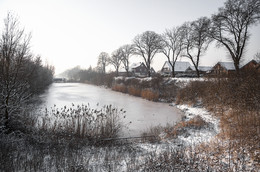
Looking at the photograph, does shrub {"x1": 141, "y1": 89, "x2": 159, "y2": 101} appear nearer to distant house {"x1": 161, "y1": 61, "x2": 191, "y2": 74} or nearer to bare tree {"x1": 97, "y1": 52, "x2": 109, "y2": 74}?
distant house {"x1": 161, "y1": 61, "x2": 191, "y2": 74}

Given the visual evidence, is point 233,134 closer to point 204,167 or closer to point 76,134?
point 204,167

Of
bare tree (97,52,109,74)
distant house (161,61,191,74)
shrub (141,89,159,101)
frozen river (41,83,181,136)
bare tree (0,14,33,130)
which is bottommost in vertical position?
frozen river (41,83,181,136)

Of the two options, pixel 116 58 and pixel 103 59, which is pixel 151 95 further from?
pixel 103 59

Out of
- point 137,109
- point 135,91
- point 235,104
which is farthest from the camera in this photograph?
point 135,91

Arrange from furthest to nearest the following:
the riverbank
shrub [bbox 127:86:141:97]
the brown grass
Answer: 1. shrub [bbox 127:86:141:97]
2. the brown grass
3. the riverbank

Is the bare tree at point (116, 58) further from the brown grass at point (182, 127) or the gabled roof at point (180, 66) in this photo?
the brown grass at point (182, 127)

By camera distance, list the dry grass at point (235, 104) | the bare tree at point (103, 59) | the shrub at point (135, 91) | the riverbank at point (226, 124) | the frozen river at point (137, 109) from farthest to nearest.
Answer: the bare tree at point (103, 59) → the shrub at point (135, 91) → the frozen river at point (137, 109) → the dry grass at point (235, 104) → the riverbank at point (226, 124)

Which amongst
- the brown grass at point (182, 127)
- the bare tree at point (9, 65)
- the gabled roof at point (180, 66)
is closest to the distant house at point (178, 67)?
the gabled roof at point (180, 66)

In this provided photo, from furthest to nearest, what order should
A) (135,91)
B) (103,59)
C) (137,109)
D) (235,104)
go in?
(103,59) < (135,91) < (137,109) < (235,104)

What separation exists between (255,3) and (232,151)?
21748 millimetres

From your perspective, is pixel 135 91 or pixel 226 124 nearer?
pixel 226 124

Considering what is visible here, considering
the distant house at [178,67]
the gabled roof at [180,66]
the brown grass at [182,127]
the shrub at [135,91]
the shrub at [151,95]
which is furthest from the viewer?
the distant house at [178,67]

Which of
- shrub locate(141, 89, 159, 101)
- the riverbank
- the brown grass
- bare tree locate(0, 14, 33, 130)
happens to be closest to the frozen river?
shrub locate(141, 89, 159, 101)

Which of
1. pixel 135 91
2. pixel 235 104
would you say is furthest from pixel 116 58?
pixel 235 104
